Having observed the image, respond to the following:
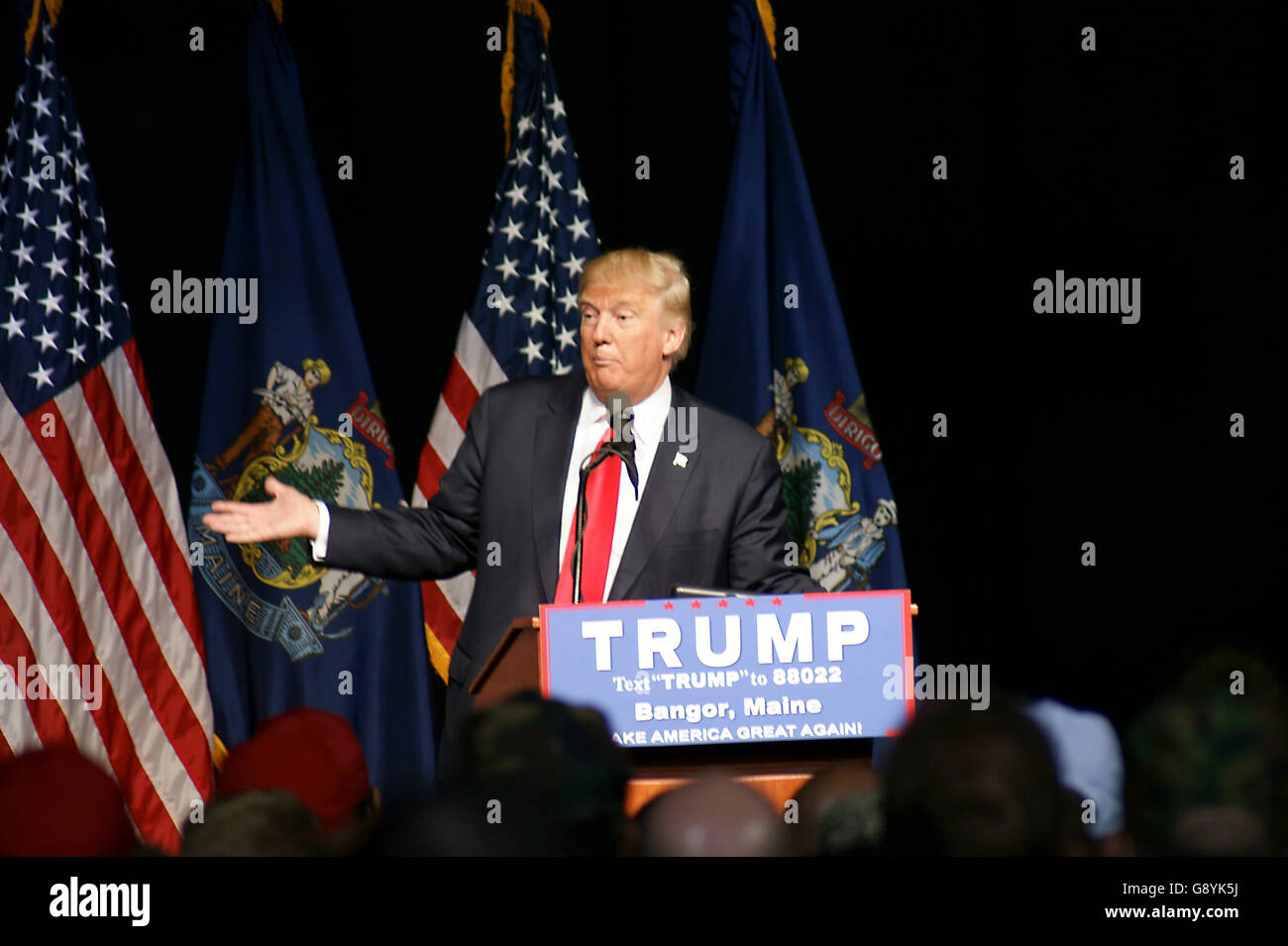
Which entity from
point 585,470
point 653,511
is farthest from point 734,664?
point 653,511

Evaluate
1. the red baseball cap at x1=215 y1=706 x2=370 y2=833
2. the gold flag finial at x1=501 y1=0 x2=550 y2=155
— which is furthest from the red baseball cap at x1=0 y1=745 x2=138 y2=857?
the gold flag finial at x1=501 y1=0 x2=550 y2=155

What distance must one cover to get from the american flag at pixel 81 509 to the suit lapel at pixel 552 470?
1648 mm

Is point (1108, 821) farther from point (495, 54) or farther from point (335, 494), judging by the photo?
point (495, 54)

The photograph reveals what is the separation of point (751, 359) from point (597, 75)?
111cm

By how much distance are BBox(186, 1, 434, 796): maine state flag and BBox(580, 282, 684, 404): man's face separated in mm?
1438

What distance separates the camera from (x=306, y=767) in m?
1.66

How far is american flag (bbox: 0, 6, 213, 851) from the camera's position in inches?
159

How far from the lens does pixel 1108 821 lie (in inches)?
61.6

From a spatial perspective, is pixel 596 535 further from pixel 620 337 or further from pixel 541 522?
pixel 620 337

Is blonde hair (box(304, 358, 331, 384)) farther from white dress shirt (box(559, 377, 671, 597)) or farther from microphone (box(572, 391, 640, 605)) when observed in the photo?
microphone (box(572, 391, 640, 605))

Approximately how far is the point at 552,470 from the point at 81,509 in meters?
1.81

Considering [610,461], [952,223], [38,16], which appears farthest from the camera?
[952,223]

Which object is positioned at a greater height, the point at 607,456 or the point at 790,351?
the point at 790,351
